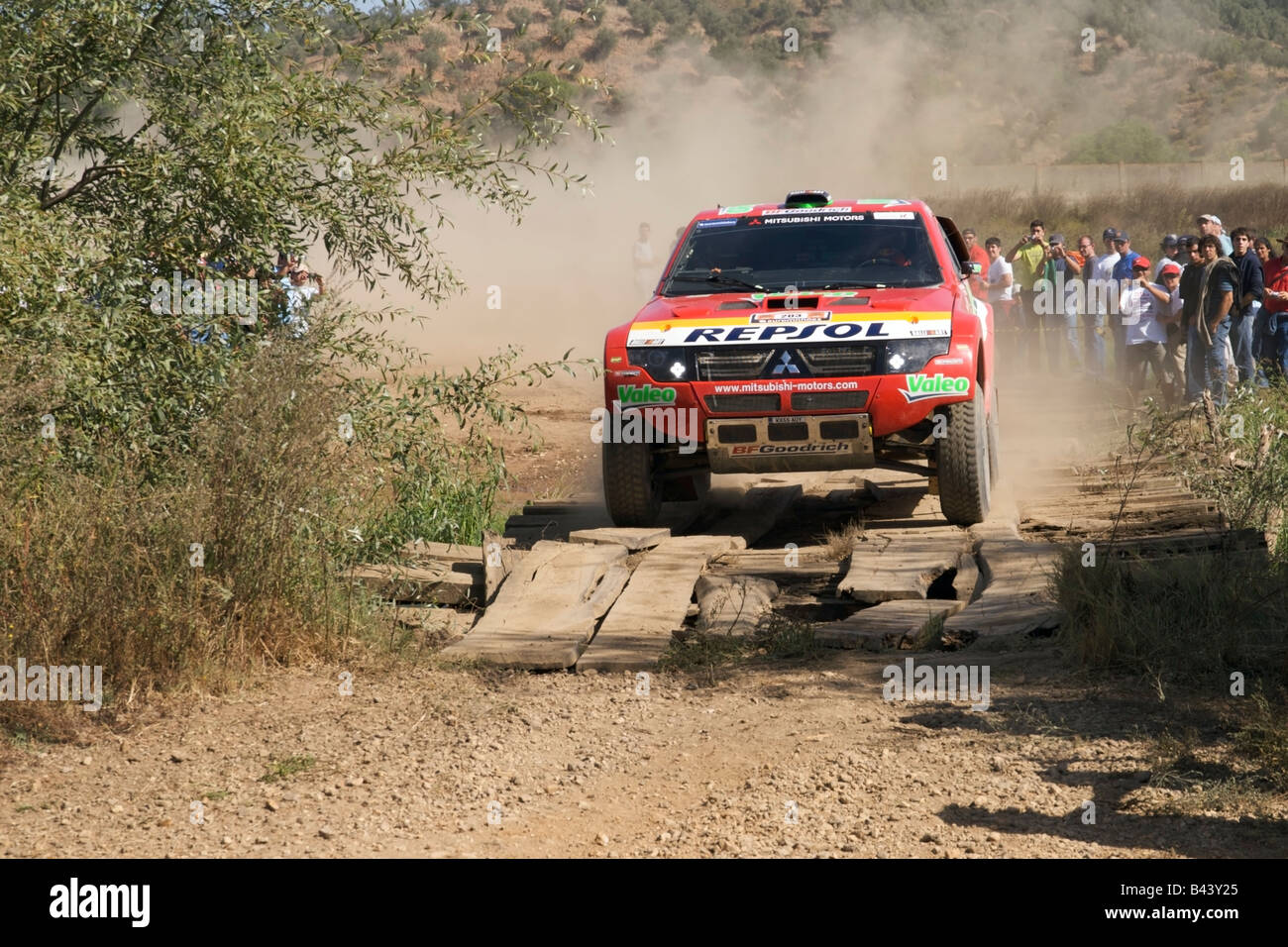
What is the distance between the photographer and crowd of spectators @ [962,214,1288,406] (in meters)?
12.4

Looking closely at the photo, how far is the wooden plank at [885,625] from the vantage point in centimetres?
637

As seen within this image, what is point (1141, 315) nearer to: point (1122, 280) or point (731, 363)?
point (1122, 280)

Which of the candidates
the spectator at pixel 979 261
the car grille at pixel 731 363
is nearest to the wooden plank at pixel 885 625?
the car grille at pixel 731 363

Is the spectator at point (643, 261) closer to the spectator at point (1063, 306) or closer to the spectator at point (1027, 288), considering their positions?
the spectator at point (1027, 288)

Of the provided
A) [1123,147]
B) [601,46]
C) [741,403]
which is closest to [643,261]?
[741,403]

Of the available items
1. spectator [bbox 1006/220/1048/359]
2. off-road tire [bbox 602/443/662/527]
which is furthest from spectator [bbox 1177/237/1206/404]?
off-road tire [bbox 602/443/662/527]

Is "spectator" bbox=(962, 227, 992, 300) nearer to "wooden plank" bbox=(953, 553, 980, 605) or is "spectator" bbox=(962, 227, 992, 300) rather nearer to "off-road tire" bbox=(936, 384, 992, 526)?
"off-road tire" bbox=(936, 384, 992, 526)

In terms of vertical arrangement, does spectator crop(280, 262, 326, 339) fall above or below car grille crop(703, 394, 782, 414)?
above

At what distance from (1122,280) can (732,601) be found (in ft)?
30.5

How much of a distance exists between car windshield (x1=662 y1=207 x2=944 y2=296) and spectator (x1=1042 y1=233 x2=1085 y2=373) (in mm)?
7335

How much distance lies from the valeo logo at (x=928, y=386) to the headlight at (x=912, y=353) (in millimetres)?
59

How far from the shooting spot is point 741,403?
8.06 metres

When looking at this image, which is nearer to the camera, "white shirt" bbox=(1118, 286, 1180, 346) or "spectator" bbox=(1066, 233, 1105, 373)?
"white shirt" bbox=(1118, 286, 1180, 346)
